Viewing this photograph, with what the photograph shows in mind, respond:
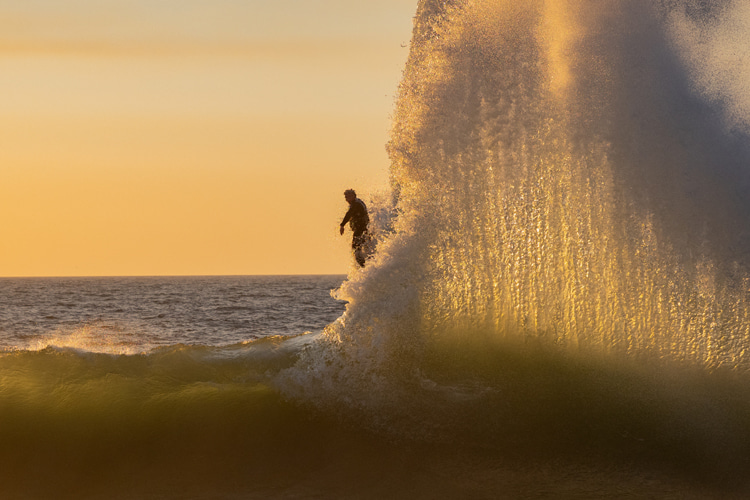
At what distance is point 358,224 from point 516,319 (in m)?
4.68

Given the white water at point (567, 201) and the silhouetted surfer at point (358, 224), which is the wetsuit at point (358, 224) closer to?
the silhouetted surfer at point (358, 224)

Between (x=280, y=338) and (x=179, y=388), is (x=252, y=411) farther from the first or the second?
(x=280, y=338)

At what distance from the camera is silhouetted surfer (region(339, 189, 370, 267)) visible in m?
14.3

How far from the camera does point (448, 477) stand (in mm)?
8648

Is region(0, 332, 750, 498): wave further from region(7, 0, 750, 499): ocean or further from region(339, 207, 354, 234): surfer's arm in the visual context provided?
region(339, 207, 354, 234): surfer's arm

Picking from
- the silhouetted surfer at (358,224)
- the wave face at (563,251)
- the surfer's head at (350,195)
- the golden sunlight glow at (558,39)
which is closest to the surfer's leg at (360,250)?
the silhouetted surfer at (358,224)

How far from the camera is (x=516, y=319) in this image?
34.3 ft

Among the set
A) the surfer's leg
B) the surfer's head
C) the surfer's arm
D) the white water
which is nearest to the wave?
the white water

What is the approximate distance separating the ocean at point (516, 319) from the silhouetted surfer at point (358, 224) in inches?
123

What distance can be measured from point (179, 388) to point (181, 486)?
2.54 m

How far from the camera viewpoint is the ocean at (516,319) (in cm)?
926

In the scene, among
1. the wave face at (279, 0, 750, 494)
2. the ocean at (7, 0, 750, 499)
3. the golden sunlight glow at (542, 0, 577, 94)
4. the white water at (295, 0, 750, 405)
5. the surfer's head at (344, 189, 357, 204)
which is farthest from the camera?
the surfer's head at (344, 189, 357, 204)

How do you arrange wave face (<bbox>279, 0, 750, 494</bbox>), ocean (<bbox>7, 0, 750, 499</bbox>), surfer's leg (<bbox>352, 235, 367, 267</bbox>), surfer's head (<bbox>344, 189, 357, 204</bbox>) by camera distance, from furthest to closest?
surfer's head (<bbox>344, 189, 357, 204</bbox>)
surfer's leg (<bbox>352, 235, 367, 267</bbox>)
wave face (<bbox>279, 0, 750, 494</bbox>)
ocean (<bbox>7, 0, 750, 499</bbox>)

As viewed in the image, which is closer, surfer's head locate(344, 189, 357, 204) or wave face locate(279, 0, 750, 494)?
wave face locate(279, 0, 750, 494)
